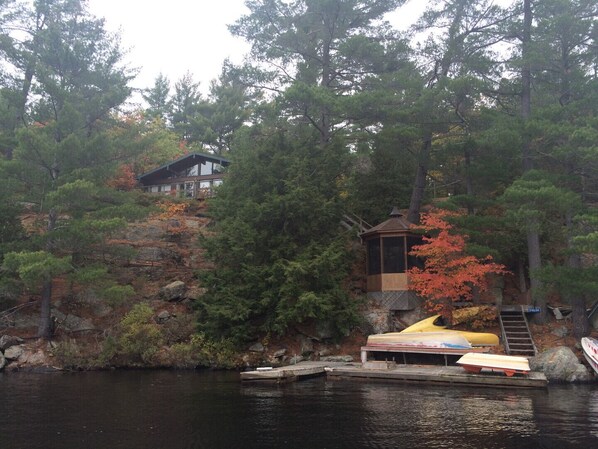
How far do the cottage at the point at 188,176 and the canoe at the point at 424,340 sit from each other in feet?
66.0

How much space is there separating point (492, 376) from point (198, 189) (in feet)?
86.8

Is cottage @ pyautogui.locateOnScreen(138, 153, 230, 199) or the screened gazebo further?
cottage @ pyautogui.locateOnScreen(138, 153, 230, 199)

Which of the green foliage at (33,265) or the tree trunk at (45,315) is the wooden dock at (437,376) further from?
the tree trunk at (45,315)

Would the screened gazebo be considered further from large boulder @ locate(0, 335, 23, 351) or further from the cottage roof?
the cottage roof

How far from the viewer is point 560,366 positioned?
15.2 m

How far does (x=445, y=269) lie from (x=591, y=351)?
577 centimetres

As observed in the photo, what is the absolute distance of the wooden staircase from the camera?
17.0 m

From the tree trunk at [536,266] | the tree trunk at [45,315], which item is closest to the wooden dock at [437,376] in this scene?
the tree trunk at [536,266]

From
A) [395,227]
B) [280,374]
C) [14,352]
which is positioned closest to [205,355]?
[280,374]

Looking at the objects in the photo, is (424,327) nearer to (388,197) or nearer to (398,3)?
(388,197)

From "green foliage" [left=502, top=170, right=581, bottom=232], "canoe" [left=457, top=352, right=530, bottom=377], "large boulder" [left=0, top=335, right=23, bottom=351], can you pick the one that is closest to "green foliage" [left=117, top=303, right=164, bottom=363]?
"large boulder" [left=0, top=335, right=23, bottom=351]

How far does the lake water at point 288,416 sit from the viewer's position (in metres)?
8.52

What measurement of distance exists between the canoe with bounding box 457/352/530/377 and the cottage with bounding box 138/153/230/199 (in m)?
23.5

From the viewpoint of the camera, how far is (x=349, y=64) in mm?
25578
